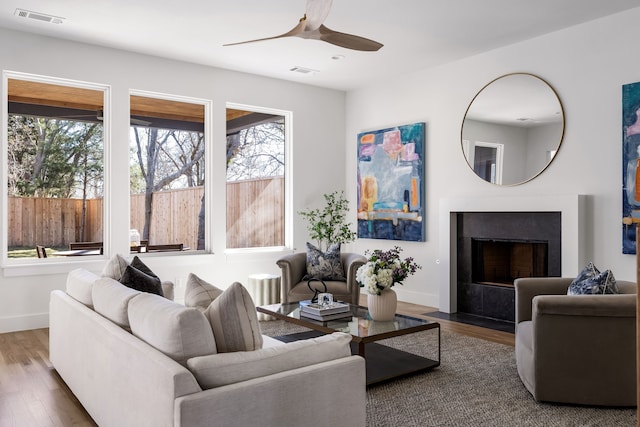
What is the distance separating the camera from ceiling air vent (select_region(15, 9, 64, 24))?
14.3 feet

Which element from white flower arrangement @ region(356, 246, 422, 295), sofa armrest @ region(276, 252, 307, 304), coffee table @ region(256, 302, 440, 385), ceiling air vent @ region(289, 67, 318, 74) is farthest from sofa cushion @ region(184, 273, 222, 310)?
ceiling air vent @ region(289, 67, 318, 74)

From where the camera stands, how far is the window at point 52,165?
4.96 meters

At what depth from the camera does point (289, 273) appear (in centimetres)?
515

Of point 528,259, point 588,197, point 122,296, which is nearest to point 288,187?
point 528,259

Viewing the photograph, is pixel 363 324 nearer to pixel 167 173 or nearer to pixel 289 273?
pixel 289 273

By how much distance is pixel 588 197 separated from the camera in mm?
4625

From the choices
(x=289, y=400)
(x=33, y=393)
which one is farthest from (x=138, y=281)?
(x=289, y=400)

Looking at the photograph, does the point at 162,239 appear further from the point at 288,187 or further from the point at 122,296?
the point at 122,296

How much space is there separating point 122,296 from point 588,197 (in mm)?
4043

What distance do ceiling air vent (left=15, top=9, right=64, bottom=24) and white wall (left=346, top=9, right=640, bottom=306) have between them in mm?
3864

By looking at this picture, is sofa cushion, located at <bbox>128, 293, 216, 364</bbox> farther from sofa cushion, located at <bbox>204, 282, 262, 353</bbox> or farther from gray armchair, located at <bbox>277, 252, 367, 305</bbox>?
gray armchair, located at <bbox>277, 252, 367, 305</bbox>

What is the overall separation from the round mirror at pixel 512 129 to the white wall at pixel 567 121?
9 centimetres

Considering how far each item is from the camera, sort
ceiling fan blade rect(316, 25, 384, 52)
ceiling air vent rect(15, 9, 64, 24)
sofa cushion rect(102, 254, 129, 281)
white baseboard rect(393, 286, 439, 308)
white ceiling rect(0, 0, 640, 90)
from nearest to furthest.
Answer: sofa cushion rect(102, 254, 129, 281), ceiling fan blade rect(316, 25, 384, 52), white ceiling rect(0, 0, 640, 90), ceiling air vent rect(15, 9, 64, 24), white baseboard rect(393, 286, 439, 308)

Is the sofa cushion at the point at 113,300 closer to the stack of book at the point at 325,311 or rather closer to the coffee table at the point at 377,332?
the coffee table at the point at 377,332
